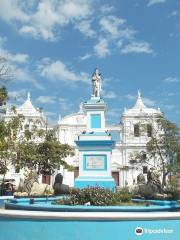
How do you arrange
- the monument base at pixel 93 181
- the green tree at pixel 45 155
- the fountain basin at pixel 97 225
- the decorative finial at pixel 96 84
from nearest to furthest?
the fountain basin at pixel 97 225 < the monument base at pixel 93 181 < the decorative finial at pixel 96 84 < the green tree at pixel 45 155

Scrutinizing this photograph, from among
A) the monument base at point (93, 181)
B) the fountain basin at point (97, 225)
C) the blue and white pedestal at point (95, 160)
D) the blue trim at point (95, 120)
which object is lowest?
the fountain basin at point (97, 225)

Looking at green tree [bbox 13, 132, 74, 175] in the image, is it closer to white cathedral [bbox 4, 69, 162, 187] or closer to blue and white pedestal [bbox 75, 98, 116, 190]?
blue and white pedestal [bbox 75, 98, 116, 190]

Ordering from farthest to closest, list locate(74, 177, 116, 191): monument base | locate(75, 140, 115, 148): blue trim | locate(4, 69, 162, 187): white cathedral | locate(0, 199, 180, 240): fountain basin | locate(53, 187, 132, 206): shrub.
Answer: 1. locate(4, 69, 162, 187): white cathedral
2. locate(75, 140, 115, 148): blue trim
3. locate(74, 177, 116, 191): monument base
4. locate(53, 187, 132, 206): shrub
5. locate(0, 199, 180, 240): fountain basin

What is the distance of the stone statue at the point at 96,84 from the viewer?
2989 cm

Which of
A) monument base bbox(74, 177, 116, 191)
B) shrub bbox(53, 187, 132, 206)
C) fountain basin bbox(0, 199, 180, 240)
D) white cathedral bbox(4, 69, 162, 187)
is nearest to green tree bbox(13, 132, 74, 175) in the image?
monument base bbox(74, 177, 116, 191)

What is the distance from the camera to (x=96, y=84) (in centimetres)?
3016

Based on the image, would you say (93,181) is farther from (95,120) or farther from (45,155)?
(45,155)

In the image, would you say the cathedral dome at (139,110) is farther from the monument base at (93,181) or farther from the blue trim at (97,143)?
the monument base at (93,181)

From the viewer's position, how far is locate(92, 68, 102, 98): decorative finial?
29.9 metres

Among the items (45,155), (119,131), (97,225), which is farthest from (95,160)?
(119,131)

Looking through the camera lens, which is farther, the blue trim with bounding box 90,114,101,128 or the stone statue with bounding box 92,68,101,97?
the stone statue with bounding box 92,68,101,97

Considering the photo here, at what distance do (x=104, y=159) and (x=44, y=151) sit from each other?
11.7 m

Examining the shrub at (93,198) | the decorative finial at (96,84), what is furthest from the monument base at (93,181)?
the shrub at (93,198)

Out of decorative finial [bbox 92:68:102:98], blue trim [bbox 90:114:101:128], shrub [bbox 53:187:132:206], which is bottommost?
shrub [bbox 53:187:132:206]
